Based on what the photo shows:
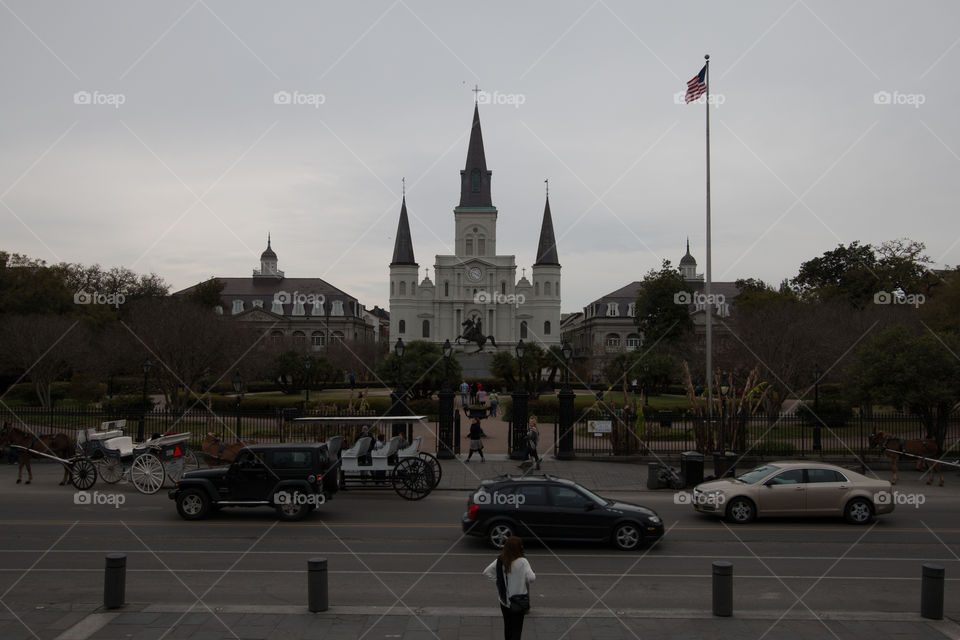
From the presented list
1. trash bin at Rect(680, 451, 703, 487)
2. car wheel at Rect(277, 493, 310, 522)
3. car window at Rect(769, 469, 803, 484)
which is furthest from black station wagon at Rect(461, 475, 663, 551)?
trash bin at Rect(680, 451, 703, 487)

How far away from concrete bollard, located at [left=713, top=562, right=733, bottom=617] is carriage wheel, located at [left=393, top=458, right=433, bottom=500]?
369 inches

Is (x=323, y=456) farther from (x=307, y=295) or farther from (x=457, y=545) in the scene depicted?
(x=307, y=295)

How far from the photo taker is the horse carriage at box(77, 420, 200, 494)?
17.7m

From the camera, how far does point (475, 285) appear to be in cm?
10912

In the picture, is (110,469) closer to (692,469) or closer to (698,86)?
(692,469)

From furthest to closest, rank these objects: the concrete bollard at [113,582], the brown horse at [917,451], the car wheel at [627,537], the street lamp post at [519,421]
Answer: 1. the street lamp post at [519,421]
2. the brown horse at [917,451]
3. the car wheel at [627,537]
4. the concrete bollard at [113,582]

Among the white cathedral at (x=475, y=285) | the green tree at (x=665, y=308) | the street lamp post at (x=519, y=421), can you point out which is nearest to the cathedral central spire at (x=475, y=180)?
the white cathedral at (x=475, y=285)

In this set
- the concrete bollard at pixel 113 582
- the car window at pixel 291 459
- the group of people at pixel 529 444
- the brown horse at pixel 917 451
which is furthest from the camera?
the group of people at pixel 529 444

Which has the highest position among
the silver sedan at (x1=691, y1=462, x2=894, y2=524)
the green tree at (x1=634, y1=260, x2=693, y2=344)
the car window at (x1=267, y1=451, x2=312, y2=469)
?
the green tree at (x1=634, y1=260, x2=693, y2=344)

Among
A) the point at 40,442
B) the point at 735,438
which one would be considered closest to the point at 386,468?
the point at 40,442

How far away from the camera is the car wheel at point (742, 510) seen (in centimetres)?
1473

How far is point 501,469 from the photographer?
2202 cm

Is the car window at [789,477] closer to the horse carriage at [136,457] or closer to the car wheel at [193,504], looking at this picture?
the car wheel at [193,504]

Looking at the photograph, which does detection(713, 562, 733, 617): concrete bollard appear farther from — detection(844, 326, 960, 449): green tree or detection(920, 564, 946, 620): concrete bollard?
detection(844, 326, 960, 449): green tree
